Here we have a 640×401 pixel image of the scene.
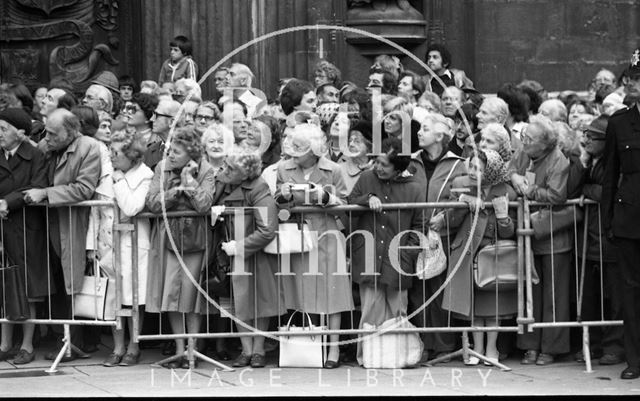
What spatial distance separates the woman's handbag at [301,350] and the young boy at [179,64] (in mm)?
5122

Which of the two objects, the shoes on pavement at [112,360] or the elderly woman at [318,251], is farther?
the shoes on pavement at [112,360]

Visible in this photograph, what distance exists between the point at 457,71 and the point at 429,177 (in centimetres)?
399

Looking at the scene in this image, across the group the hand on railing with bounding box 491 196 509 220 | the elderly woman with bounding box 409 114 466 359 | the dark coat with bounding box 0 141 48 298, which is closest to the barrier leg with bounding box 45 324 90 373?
the dark coat with bounding box 0 141 48 298

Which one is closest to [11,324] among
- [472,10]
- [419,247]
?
[419,247]

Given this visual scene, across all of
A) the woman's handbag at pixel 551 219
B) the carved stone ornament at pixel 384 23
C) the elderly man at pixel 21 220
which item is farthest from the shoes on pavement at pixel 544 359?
the carved stone ornament at pixel 384 23

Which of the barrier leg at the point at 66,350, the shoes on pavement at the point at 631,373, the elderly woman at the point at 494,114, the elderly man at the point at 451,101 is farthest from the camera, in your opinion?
the elderly man at the point at 451,101

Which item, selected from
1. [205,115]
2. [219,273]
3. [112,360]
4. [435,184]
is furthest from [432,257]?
[112,360]

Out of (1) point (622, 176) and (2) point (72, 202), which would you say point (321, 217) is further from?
(1) point (622, 176)

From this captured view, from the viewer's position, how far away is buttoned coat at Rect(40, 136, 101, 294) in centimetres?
1257

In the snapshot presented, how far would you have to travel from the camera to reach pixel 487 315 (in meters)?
12.3

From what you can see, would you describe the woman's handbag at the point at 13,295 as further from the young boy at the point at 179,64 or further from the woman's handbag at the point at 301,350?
the young boy at the point at 179,64

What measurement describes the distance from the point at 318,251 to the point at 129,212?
5.19 ft

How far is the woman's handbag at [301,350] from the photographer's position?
1220 cm

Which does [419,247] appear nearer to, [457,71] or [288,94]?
[288,94]
